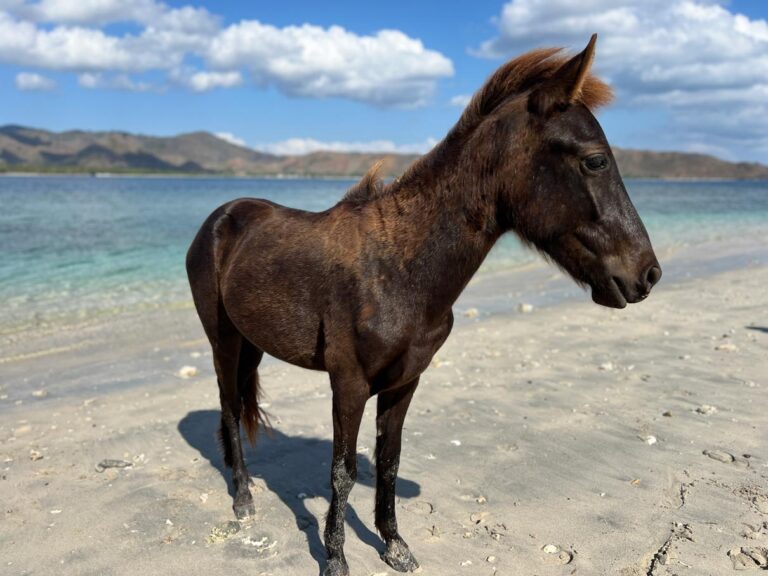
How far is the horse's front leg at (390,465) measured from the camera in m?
3.66

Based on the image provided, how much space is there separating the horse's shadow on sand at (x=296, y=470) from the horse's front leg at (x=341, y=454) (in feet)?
0.86

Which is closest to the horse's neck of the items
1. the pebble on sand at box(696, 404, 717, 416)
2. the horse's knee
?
the horse's knee

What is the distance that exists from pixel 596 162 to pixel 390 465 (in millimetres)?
2192

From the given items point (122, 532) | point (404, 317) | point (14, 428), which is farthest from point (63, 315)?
point (404, 317)

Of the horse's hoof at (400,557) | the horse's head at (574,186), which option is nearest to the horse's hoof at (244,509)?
the horse's hoof at (400,557)

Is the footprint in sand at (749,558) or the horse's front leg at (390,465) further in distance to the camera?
the horse's front leg at (390,465)

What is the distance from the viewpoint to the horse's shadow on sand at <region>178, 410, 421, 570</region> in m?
4.15

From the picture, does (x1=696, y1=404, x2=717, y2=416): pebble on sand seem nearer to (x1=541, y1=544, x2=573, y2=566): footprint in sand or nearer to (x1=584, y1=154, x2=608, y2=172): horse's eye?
(x1=541, y1=544, x2=573, y2=566): footprint in sand

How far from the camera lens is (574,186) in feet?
8.99

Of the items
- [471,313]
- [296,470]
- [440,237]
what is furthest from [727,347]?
[440,237]

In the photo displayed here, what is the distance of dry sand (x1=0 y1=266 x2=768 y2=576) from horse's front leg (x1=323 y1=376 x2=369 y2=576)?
262 mm

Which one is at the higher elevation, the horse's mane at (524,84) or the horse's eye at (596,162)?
the horse's mane at (524,84)

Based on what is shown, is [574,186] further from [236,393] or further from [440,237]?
[236,393]

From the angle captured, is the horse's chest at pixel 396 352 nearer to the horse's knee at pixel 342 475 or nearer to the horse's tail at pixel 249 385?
the horse's knee at pixel 342 475
